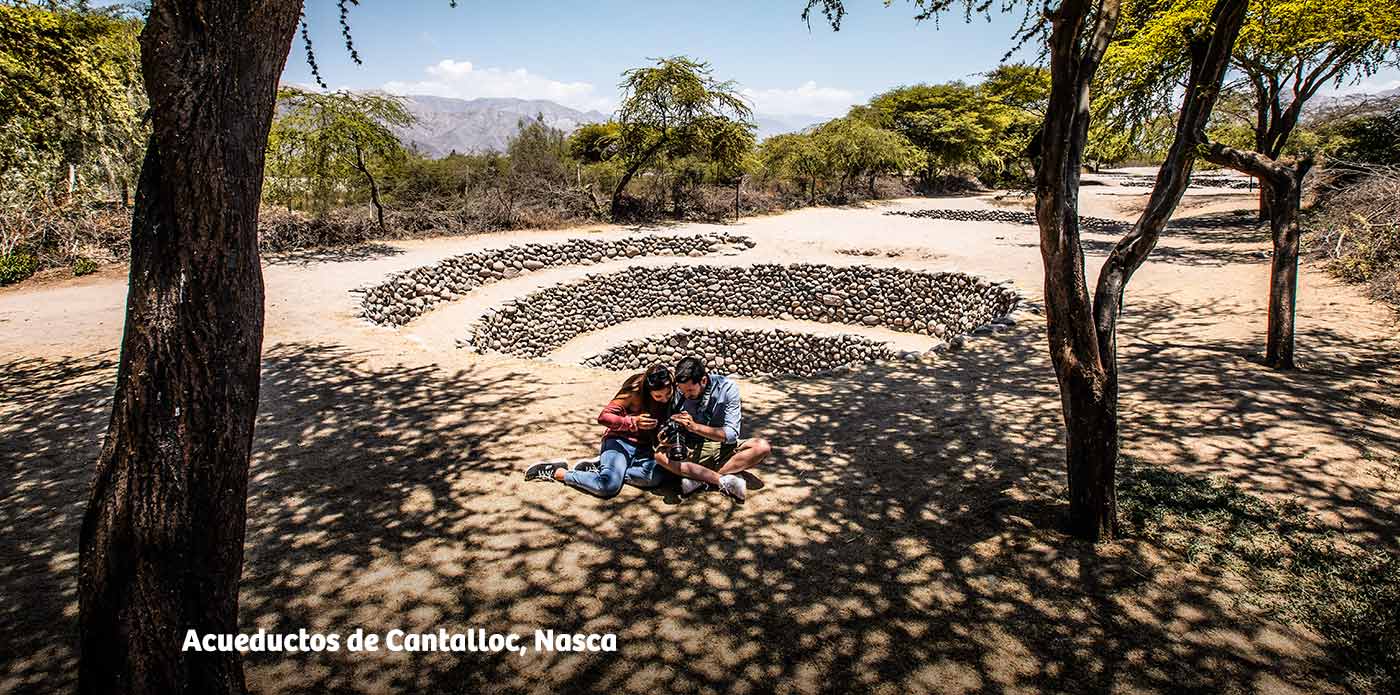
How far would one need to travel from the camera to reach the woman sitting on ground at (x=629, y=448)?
422 centimetres

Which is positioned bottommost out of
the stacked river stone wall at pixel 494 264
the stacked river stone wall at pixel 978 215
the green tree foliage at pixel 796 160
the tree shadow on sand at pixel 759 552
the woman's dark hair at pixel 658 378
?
the tree shadow on sand at pixel 759 552

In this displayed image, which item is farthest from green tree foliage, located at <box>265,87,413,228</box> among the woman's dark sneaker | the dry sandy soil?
the woman's dark sneaker

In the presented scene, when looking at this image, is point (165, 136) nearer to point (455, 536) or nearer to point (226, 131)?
A: point (226, 131)

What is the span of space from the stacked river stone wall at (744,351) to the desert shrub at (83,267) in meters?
9.68

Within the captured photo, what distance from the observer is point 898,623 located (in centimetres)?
292

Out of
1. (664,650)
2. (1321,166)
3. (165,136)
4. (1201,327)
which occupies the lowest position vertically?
(664,650)

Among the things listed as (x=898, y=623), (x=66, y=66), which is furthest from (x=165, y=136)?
(x=66, y=66)

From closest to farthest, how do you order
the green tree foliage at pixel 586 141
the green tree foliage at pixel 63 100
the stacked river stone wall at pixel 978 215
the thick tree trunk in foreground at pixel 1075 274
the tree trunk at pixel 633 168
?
the thick tree trunk in foreground at pixel 1075 274 < the green tree foliage at pixel 63 100 < the tree trunk at pixel 633 168 < the stacked river stone wall at pixel 978 215 < the green tree foliage at pixel 586 141

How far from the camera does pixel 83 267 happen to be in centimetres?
1173

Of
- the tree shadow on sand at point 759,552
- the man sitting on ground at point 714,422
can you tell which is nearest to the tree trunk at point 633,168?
the tree shadow on sand at point 759,552

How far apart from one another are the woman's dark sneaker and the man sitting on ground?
0.93 metres

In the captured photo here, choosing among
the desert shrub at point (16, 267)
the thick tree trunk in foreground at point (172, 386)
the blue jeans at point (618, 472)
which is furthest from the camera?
the desert shrub at point (16, 267)

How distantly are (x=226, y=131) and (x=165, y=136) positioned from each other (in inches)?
5.9

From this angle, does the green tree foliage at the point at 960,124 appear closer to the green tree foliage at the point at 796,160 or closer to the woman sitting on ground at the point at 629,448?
the green tree foliage at the point at 796,160
